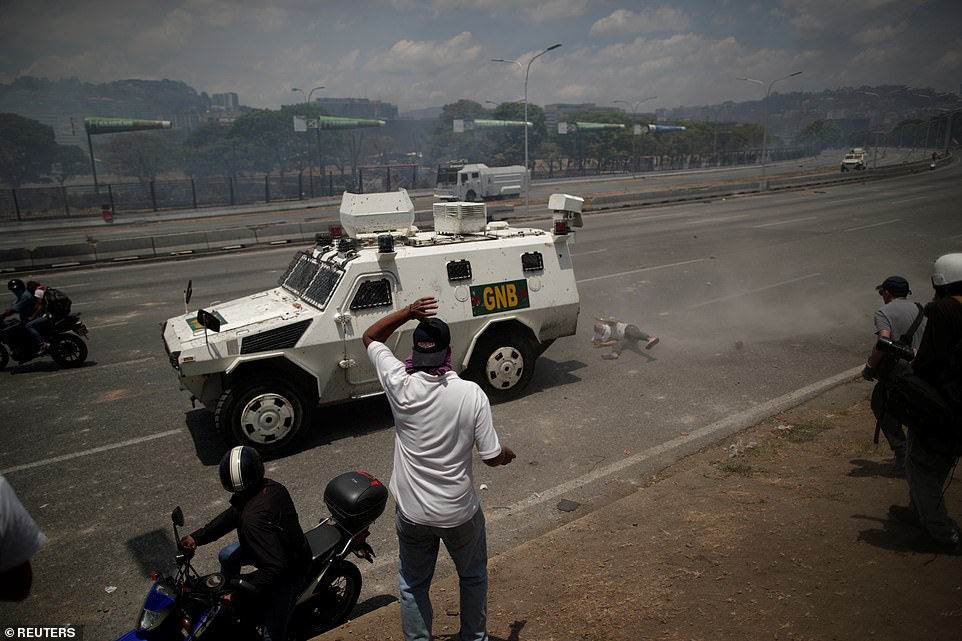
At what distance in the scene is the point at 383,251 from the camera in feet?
24.6

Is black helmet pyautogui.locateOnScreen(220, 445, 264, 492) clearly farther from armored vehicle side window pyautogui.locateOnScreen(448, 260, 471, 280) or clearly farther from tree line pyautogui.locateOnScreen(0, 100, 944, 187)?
tree line pyautogui.locateOnScreen(0, 100, 944, 187)

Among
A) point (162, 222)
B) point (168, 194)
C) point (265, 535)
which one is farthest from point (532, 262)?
point (168, 194)

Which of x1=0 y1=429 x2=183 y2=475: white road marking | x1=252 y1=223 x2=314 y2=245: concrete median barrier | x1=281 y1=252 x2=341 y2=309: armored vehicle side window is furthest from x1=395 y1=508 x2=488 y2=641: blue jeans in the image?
x1=252 y1=223 x2=314 y2=245: concrete median barrier

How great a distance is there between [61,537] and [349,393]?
122 inches

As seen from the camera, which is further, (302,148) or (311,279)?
(302,148)

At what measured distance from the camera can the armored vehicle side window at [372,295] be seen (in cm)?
754

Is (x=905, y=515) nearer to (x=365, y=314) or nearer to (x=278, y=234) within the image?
(x=365, y=314)

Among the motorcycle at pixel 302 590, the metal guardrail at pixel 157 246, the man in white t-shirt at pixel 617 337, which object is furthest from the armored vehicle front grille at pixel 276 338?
the metal guardrail at pixel 157 246

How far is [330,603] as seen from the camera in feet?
14.4

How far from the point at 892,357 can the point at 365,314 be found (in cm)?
534

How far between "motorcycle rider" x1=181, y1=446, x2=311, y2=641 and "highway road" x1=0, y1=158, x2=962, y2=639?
3.67ft

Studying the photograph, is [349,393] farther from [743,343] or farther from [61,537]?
[743,343]

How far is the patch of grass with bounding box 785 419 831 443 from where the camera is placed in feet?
22.7

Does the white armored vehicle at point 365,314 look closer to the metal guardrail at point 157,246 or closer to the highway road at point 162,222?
the metal guardrail at point 157,246
